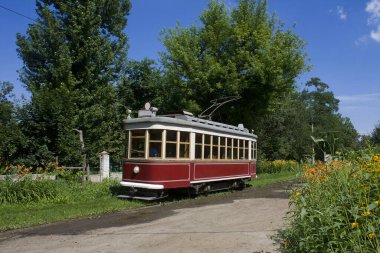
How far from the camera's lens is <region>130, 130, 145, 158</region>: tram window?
13812 millimetres

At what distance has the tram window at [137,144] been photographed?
13812mm

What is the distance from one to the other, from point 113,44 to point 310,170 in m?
22.6

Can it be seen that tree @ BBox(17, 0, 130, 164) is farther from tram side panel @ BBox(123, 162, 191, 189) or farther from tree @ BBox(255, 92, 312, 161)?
tree @ BBox(255, 92, 312, 161)

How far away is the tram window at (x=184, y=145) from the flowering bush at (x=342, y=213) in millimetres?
8529

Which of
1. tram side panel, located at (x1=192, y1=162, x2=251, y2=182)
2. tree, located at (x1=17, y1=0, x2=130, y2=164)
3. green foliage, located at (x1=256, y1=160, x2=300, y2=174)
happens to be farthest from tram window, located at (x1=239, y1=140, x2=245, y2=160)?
green foliage, located at (x1=256, y1=160, x2=300, y2=174)

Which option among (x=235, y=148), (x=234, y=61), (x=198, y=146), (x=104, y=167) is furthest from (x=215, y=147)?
(x=234, y=61)

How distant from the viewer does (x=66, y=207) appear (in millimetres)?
12031

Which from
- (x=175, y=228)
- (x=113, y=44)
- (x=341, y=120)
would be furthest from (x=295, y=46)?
(x=341, y=120)

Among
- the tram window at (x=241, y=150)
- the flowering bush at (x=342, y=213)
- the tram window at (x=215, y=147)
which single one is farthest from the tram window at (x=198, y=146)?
the flowering bush at (x=342, y=213)

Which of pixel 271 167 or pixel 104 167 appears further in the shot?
pixel 271 167

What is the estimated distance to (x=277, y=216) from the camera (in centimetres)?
1070

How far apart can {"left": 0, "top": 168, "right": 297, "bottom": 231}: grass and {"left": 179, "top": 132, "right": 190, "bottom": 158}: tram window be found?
6.76 feet

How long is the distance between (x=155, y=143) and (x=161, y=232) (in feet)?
17.5

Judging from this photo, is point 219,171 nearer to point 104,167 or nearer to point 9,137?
point 104,167
